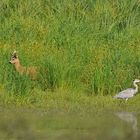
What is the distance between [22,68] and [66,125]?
84.1 inches

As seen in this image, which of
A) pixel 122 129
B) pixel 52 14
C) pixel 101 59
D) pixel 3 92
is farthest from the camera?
pixel 52 14

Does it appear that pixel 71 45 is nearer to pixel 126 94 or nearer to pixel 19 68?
pixel 19 68

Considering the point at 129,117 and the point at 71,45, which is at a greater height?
the point at 71,45

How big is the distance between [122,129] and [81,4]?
4.75m

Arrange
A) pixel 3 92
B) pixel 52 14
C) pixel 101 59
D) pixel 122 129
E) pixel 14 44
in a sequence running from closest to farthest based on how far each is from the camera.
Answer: pixel 122 129 < pixel 3 92 < pixel 101 59 < pixel 14 44 < pixel 52 14

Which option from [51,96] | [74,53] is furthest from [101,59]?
[51,96]

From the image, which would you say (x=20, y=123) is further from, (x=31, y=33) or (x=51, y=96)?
(x=31, y=33)

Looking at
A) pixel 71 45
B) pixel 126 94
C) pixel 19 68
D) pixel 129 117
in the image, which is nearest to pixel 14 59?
pixel 19 68

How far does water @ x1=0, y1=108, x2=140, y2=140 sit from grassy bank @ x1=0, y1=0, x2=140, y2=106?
56cm

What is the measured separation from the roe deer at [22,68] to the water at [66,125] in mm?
1041

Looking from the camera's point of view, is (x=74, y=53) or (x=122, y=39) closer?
(x=74, y=53)

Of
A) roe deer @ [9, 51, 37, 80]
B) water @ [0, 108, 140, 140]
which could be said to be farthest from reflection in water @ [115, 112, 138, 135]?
roe deer @ [9, 51, 37, 80]

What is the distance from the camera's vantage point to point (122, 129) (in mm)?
7688

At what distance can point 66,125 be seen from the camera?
7.75 m
